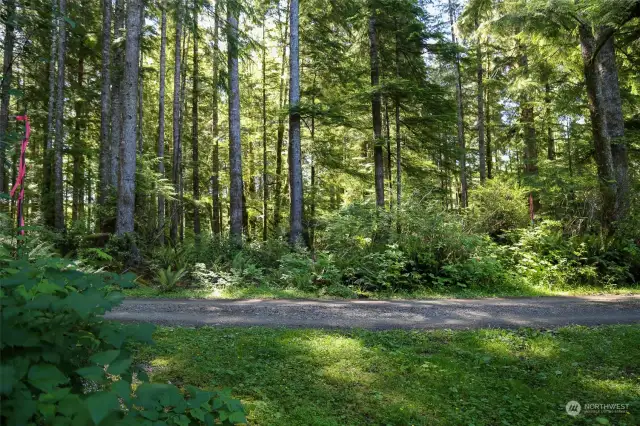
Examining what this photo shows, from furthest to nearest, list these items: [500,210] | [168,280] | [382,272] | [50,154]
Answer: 1. [50,154]
2. [500,210]
3. [382,272]
4. [168,280]

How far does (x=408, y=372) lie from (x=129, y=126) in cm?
1065

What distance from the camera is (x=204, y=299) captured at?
27.5ft

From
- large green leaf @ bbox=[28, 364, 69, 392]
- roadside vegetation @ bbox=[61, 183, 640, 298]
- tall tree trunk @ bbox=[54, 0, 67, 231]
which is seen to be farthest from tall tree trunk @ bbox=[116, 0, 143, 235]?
large green leaf @ bbox=[28, 364, 69, 392]

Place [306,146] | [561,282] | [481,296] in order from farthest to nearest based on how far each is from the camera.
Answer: [306,146]
[561,282]
[481,296]

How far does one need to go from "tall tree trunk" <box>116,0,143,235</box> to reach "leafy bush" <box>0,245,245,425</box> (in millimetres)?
10099

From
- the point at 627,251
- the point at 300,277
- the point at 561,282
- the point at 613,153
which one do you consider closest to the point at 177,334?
the point at 300,277

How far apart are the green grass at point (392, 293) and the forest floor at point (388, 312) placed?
0.71 m

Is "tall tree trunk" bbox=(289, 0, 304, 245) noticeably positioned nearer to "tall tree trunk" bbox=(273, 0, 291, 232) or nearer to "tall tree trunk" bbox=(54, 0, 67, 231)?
"tall tree trunk" bbox=(273, 0, 291, 232)

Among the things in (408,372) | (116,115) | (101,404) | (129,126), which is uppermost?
(116,115)

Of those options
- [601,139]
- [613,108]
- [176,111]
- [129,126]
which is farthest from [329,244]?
[176,111]

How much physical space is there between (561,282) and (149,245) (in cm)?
1199

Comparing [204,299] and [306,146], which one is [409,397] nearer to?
[204,299]

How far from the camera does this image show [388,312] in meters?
7.04

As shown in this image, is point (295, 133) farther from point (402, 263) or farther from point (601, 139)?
point (601, 139)
